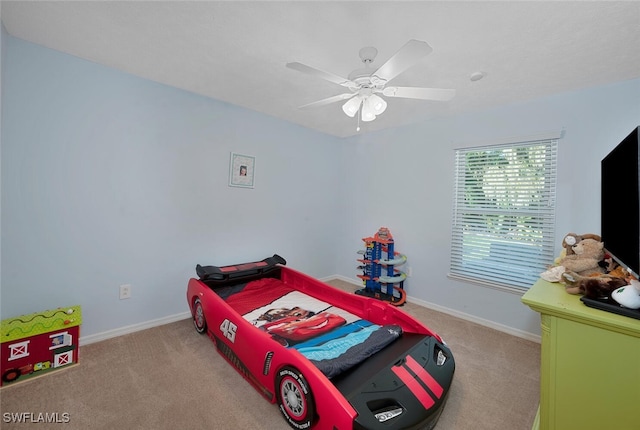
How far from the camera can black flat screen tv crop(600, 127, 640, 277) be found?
998 mm

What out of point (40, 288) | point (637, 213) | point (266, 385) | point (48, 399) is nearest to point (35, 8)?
point (40, 288)

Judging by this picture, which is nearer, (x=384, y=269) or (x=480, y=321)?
(x=480, y=321)

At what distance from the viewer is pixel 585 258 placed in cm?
147

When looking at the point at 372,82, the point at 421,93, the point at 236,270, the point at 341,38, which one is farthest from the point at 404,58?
the point at 236,270

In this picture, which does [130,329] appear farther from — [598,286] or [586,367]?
[598,286]

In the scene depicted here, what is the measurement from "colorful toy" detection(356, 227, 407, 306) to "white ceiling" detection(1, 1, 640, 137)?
1874 millimetres

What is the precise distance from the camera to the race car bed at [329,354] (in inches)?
47.6

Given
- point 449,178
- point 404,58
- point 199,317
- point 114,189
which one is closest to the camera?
point 404,58

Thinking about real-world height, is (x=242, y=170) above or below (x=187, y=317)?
above

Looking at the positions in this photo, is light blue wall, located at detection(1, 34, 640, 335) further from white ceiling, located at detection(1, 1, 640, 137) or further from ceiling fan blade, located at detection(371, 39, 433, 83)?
ceiling fan blade, located at detection(371, 39, 433, 83)

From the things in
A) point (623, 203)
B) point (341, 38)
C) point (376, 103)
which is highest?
point (341, 38)

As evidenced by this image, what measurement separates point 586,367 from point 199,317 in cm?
259

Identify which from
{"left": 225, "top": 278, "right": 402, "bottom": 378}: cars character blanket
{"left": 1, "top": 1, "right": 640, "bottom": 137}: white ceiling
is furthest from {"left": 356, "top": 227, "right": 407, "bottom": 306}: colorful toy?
{"left": 1, "top": 1, "right": 640, "bottom": 137}: white ceiling

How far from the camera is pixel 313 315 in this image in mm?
2129
